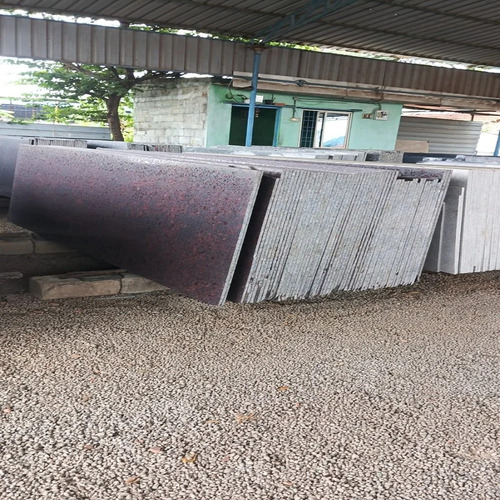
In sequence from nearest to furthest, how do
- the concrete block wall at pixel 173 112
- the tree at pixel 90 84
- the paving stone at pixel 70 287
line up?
the paving stone at pixel 70 287 → the concrete block wall at pixel 173 112 → the tree at pixel 90 84

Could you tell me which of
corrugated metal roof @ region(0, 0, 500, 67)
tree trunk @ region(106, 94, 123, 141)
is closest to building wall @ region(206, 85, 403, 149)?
corrugated metal roof @ region(0, 0, 500, 67)

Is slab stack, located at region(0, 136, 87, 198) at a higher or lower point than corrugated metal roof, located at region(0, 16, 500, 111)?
lower

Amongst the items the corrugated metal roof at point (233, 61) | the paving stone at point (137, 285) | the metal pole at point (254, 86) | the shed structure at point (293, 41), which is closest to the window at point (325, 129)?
the shed structure at point (293, 41)

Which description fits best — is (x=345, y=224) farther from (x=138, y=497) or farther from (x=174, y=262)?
(x=138, y=497)

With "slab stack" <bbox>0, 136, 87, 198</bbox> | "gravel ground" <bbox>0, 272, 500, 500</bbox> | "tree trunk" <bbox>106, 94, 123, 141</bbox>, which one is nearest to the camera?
"gravel ground" <bbox>0, 272, 500, 500</bbox>

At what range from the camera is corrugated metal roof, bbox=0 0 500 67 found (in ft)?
38.7

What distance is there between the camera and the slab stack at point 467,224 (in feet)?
12.8

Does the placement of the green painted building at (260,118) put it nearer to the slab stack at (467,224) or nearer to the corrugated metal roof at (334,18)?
the corrugated metal roof at (334,18)

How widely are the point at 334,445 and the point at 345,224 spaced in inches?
→ 66.7

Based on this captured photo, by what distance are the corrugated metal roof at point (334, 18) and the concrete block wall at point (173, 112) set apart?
1828 mm

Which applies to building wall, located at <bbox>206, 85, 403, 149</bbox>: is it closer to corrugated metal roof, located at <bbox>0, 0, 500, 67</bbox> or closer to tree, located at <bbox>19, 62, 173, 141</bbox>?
corrugated metal roof, located at <bbox>0, 0, 500, 67</bbox>

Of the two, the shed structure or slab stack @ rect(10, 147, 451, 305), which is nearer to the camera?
slab stack @ rect(10, 147, 451, 305)

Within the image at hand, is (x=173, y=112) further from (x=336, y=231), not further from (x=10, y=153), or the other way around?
(x=336, y=231)

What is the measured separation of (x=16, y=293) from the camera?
3324 millimetres
